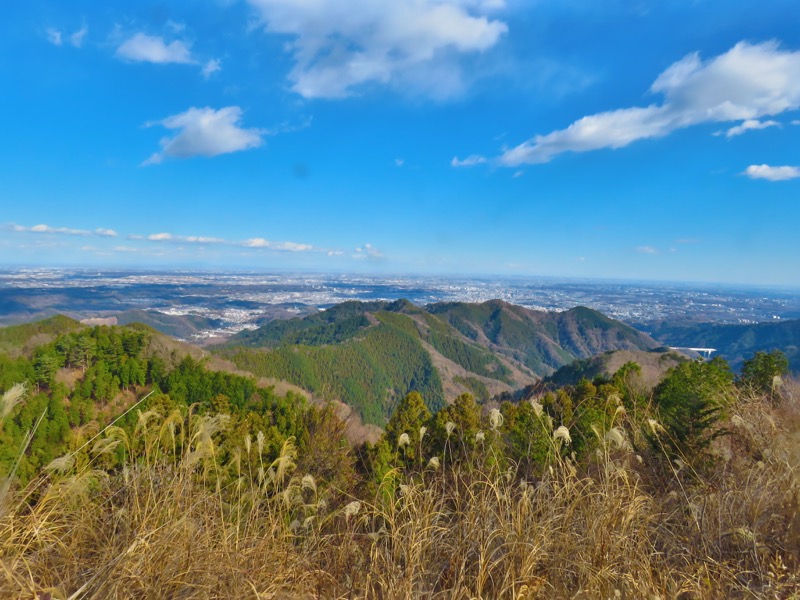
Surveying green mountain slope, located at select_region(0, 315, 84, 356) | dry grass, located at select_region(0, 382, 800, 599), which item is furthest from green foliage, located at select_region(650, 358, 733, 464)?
green mountain slope, located at select_region(0, 315, 84, 356)

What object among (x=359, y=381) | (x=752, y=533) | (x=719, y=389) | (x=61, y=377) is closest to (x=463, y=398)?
(x=719, y=389)

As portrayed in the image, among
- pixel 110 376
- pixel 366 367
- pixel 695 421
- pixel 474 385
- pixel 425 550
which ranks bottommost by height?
pixel 474 385

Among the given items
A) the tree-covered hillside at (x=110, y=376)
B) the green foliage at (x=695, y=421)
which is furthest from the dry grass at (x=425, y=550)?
the tree-covered hillside at (x=110, y=376)

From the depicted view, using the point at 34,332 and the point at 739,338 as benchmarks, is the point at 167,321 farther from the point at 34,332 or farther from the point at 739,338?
the point at 739,338

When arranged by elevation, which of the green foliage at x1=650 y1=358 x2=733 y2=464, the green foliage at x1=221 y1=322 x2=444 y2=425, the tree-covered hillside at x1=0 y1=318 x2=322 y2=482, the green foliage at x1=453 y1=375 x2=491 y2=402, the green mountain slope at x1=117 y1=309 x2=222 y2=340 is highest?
the green foliage at x1=650 y1=358 x2=733 y2=464

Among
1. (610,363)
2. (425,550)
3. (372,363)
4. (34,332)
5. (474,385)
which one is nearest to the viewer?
(425,550)

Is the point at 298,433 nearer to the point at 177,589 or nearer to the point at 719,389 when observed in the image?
the point at 719,389

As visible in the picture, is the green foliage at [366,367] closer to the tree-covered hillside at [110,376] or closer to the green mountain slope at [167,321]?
the tree-covered hillside at [110,376]

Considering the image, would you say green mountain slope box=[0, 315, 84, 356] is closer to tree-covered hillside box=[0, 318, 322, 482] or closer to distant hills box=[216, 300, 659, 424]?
tree-covered hillside box=[0, 318, 322, 482]

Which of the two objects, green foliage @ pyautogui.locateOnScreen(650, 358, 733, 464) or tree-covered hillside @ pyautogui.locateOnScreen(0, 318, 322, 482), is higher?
green foliage @ pyautogui.locateOnScreen(650, 358, 733, 464)

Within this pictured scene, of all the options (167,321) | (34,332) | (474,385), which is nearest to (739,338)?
(474,385)
